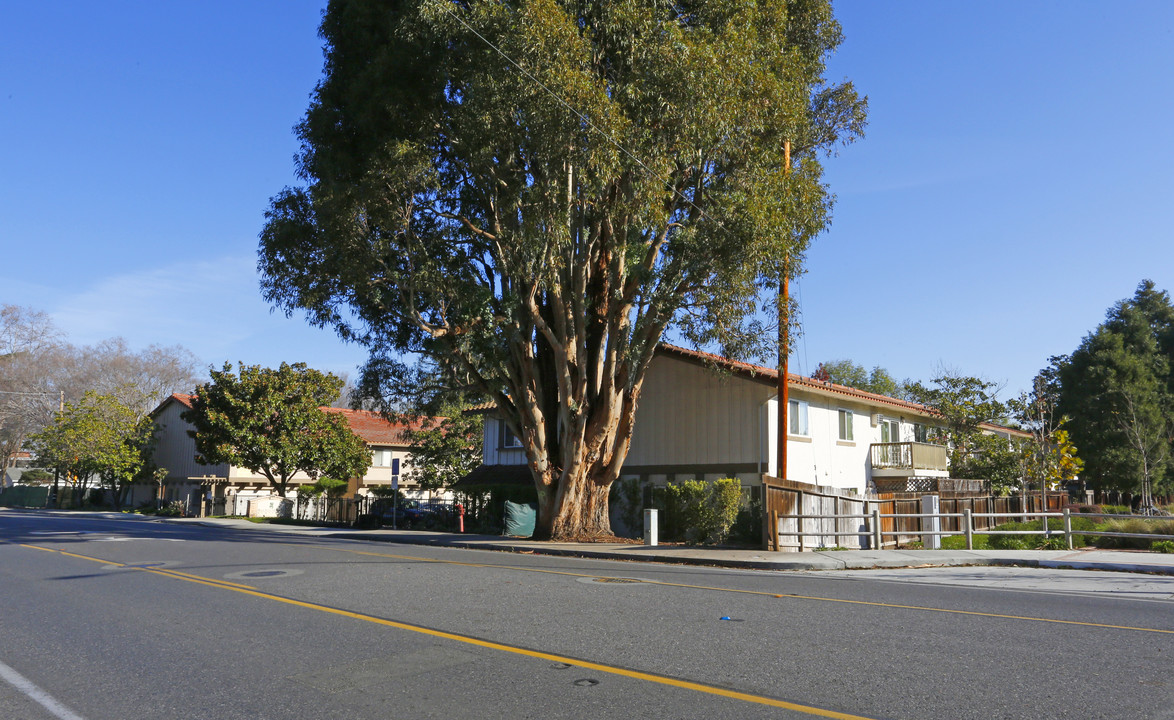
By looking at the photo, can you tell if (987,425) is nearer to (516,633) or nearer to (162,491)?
(516,633)

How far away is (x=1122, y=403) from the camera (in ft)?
167

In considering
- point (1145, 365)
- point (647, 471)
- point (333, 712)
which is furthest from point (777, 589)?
point (1145, 365)

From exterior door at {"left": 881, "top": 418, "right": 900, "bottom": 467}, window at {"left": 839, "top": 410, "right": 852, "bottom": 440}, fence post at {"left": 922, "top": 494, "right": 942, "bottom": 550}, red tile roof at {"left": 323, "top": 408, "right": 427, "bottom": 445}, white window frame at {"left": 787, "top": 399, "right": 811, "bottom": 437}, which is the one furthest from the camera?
red tile roof at {"left": 323, "top": 408, "right": 427, "bottom": 445}

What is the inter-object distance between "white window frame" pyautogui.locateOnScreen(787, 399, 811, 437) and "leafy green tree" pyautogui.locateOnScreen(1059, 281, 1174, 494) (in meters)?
28.9

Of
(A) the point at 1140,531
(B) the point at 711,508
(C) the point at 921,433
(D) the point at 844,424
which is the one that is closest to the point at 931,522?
(A) the point at 1140,531

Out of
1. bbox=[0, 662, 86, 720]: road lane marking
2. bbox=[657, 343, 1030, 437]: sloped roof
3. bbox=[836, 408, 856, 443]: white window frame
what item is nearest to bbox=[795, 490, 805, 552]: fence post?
bbox=[657, 343, 1030, 437]: sloped roof

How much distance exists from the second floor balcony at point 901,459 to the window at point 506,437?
1477 cm

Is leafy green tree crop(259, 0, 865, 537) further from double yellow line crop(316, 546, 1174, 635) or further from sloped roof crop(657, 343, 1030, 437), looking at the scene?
double yellow line crop(316, 546, 1174, 635)

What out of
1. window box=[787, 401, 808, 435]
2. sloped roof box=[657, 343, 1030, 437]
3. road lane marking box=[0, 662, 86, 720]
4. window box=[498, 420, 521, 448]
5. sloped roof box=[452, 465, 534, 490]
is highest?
sloped roof box=[657, 343, 1030, 437]

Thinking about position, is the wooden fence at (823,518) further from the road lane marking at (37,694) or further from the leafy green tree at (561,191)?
the road lane marking at (37,694)

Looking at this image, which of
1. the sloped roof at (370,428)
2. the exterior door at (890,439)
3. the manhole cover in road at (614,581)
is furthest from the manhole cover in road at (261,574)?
the sloped roof at (370,428)

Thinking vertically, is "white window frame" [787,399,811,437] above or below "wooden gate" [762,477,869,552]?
above

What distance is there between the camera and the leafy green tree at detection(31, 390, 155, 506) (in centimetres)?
5344

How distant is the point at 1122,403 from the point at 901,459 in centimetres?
2799
